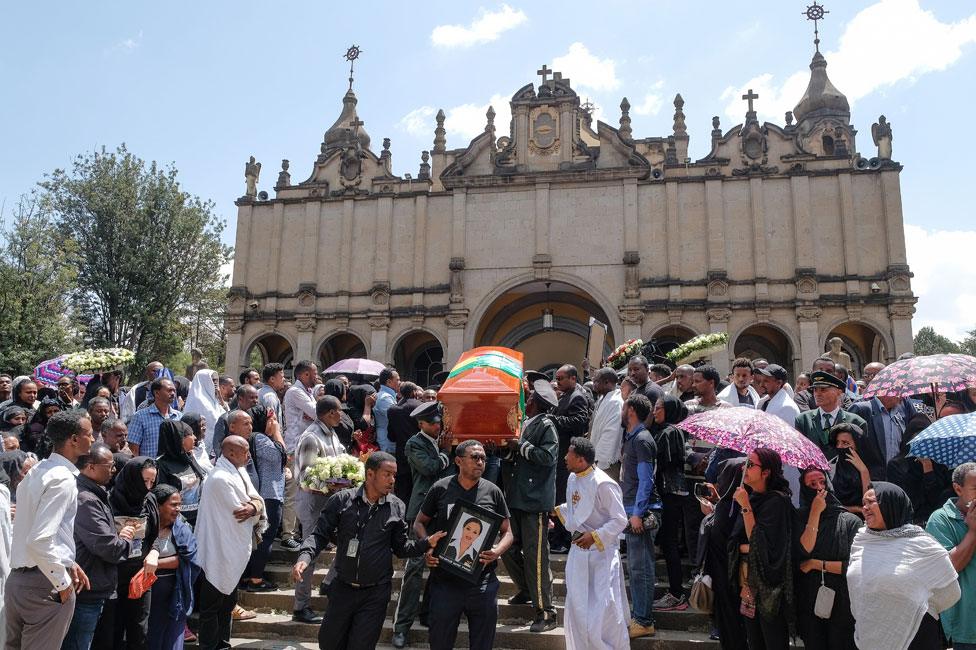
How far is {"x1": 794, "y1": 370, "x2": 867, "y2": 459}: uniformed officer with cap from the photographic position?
6488mm

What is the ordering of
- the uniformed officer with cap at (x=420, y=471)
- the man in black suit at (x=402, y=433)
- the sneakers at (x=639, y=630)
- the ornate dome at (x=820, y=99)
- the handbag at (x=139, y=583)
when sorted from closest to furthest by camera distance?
the handbag at (x=139, y=583) < the sneakers at (x=639, y=630) < the uniformed officer with cap at (x=420, y=471) < the man in black suit at (x=402, y=433) < the ornate dome at (x=820, y=99)

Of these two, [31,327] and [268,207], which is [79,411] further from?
[268,207]

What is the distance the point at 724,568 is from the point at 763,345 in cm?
2130

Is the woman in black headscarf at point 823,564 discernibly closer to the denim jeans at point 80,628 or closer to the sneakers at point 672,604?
the sneakers at point 672,604

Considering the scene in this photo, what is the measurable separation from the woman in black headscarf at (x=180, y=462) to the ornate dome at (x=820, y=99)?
102 feet

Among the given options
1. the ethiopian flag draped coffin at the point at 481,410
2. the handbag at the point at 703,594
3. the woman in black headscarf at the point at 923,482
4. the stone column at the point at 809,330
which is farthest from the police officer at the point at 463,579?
the stone column at the point at 809,330

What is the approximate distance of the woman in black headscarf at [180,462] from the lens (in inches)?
257

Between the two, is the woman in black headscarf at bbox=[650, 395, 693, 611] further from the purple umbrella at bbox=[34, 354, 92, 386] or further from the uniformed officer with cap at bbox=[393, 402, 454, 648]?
the purple umbrella at bbox=[34, 354, 92, 386]

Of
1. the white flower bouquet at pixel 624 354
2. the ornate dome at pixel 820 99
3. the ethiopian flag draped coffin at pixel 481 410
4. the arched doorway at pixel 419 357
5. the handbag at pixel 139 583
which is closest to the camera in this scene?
the handbag at pixel 139 583

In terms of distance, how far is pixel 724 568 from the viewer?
5.64 metres

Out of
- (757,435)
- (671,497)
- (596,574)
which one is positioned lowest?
(596,574)

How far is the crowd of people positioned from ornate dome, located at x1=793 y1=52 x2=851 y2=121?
2696 cm

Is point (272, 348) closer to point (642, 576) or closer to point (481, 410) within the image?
point (481, 410)

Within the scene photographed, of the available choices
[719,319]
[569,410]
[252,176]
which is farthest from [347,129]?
[569,410]
